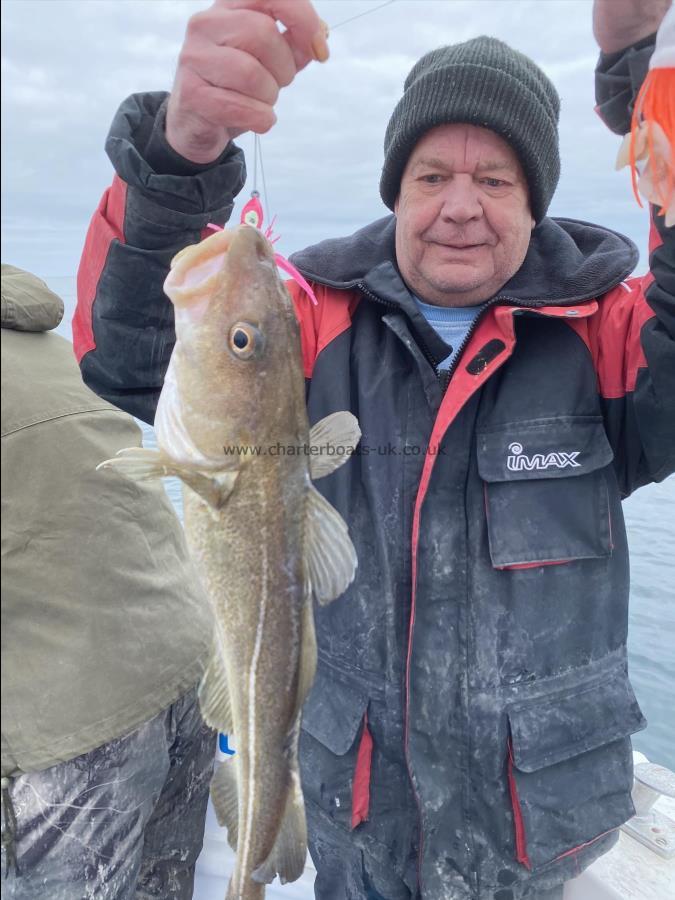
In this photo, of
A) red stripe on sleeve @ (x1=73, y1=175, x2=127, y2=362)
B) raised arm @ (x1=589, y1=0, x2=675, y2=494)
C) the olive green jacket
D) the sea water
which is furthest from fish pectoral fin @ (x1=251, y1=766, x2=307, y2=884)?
the sea water

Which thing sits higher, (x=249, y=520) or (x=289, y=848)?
(x=249, y=520)

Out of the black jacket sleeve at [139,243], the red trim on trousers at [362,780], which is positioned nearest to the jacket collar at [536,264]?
the black jacket sleeve at [139,243]

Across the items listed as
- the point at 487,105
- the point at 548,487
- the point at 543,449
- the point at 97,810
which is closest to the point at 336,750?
the point at 97,810

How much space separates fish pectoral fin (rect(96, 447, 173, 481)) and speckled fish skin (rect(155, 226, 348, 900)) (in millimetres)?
35

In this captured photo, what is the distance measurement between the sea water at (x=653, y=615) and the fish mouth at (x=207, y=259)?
2.54 meters

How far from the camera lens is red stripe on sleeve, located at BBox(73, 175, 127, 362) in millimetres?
2014

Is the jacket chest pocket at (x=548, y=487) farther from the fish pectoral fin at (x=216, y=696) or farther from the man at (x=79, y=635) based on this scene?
the man at (x=79, y=635)

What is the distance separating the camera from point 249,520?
5.77 ft

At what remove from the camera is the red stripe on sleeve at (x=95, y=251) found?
6.61ft

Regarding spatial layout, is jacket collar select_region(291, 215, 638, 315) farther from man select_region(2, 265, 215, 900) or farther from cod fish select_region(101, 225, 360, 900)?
man select_region(2, 265, 215, 900)

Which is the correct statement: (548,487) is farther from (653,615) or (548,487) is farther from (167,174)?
(653,615)

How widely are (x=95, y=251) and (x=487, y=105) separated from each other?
162cm

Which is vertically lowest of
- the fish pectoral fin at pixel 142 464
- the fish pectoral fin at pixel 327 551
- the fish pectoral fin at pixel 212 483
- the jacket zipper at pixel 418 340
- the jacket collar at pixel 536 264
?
the fish pectoral fin at pixel 327 551

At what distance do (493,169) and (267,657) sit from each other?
208cm
